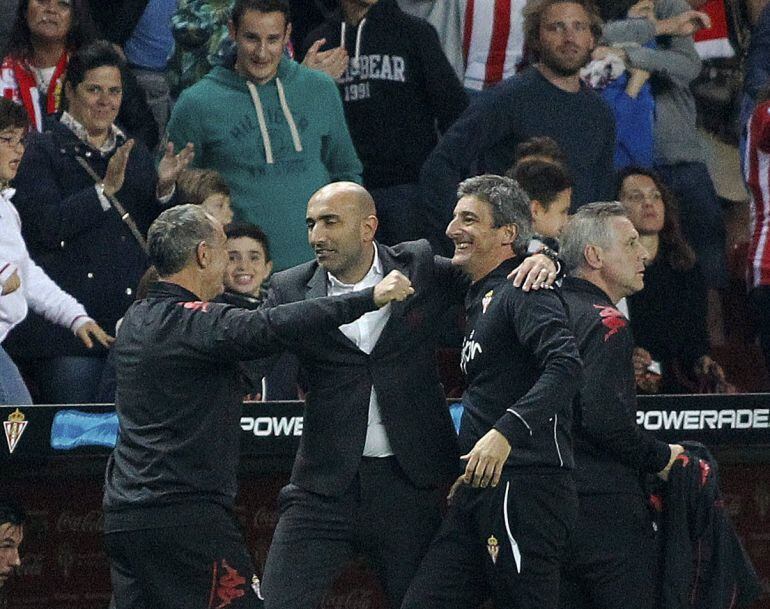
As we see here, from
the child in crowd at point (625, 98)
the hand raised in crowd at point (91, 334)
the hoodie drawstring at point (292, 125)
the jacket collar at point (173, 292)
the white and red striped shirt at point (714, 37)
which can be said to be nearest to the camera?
the jacket collar at point (173, 292)

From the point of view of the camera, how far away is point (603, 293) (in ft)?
21.4

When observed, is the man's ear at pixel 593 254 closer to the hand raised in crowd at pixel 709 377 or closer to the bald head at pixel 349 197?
the bald head at pixel 349 197

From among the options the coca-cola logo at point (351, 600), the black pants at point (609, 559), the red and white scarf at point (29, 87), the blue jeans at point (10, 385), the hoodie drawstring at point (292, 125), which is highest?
the red and white scarf at point (29, 87)

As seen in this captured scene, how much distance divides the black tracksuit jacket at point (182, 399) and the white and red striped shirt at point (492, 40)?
3.46 metres

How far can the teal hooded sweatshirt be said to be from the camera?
8.09 metres

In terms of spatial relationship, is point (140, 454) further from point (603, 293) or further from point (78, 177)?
point (78, 177)

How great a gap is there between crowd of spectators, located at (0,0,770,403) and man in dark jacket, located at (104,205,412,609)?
1504 mm

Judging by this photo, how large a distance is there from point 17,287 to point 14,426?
0.56 m

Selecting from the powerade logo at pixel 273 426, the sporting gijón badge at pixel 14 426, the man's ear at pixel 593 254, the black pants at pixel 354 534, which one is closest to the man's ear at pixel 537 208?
the man's ear at pixel 593 254

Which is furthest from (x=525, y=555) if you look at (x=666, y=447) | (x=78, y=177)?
(x=78, y=177)

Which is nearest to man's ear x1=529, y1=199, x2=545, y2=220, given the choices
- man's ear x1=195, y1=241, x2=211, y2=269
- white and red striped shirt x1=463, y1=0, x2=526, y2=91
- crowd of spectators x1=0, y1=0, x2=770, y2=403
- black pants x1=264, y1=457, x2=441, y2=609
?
crowd of spectators x1=0, y1=0, x2=770, y2=403

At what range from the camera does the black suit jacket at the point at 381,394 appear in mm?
→ 6129

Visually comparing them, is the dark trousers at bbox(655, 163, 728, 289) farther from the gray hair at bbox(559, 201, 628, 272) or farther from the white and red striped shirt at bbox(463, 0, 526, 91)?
the gray hair at bbox(559, 201, 628, 272)

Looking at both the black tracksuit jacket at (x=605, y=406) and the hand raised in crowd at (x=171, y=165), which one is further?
the hand raised in crowd at (x=171, y=165)
